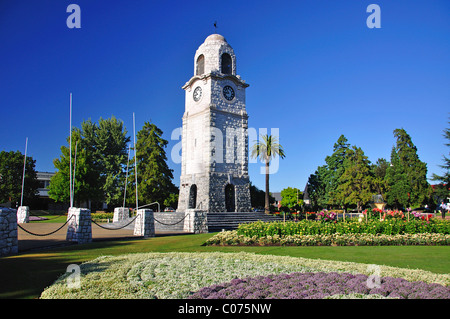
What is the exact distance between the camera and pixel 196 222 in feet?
63.1

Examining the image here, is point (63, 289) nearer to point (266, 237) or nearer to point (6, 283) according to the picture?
point (6, 283)

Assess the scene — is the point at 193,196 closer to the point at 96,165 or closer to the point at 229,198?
the point at 229,198

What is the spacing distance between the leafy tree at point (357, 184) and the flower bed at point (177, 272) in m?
35.3

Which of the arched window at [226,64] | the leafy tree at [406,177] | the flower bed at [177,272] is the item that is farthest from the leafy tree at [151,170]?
the leafy tree at [406,177]

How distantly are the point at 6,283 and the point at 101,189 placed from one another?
37486 mm

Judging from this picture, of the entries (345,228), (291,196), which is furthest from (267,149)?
(345,228)

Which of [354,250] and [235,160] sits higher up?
[235,160]

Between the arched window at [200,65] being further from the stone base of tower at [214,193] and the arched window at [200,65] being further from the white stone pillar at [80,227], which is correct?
the white stone pillar at [80,227]

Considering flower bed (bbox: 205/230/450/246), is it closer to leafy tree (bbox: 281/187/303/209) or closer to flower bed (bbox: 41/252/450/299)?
flower bed (bbox: 41/252/450/299)

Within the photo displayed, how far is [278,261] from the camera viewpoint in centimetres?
955

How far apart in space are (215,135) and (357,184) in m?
24.4

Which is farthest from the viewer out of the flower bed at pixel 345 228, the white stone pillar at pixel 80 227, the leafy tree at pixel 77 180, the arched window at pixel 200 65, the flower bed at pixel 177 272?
the leafy tree at pixel 77 180

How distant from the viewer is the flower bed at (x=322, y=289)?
5.30m
